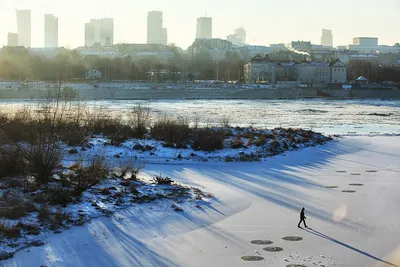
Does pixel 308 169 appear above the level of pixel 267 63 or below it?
below

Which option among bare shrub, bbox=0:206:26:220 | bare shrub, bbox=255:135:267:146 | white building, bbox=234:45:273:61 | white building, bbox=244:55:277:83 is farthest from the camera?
white building, bbox=234:45:273:61

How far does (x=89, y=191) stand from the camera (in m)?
14.1

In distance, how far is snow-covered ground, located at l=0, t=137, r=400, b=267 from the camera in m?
9.98

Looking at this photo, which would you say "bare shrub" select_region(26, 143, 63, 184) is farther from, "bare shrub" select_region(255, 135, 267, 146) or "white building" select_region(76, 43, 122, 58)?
"white building" select_region(76, 43, 122, 58)

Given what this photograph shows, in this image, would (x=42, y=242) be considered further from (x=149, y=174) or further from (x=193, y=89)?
(x=193, y=89)

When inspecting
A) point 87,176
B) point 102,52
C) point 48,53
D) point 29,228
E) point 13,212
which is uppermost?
point 102,52

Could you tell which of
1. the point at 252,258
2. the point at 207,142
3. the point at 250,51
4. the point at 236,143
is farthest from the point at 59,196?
the point at 250,51

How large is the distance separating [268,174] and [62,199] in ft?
24.5

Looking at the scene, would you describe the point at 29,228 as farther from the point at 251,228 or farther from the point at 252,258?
the point at 251,228

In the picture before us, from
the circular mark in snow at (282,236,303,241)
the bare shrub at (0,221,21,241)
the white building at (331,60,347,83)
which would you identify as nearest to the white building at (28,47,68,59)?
the white building at (331,60,347,83)

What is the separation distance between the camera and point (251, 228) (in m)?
11.9

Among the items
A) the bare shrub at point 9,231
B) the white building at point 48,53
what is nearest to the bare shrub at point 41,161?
the bare shrub at point 9,231

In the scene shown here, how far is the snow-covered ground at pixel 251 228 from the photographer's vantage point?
32.7 ft

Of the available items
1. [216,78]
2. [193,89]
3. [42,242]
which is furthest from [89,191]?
[216,78]
